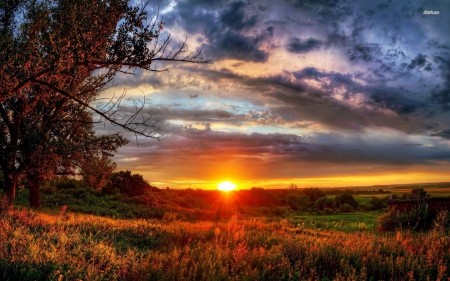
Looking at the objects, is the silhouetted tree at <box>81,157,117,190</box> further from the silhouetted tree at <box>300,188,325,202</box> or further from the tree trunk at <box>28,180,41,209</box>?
the silhouetted tree at <box>300,188,325,202</box>

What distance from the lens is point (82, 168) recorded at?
2455 cm

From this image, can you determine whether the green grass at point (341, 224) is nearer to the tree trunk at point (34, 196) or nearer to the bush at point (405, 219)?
the bush at point (405, 219)

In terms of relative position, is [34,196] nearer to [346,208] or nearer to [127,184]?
[127,184]

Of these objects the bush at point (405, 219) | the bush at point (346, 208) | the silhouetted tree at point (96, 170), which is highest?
the silhouetted tree at point (96, 170)

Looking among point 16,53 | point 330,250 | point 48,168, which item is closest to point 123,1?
point 16,53

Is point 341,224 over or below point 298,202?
over

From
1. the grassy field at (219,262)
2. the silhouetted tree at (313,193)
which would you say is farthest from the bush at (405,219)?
the silhouetted tree at (313,193)

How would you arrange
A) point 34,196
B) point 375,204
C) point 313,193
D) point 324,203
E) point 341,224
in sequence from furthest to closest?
point 313,193 → point 324,203 → point 375,204 → point 34,196 → point 341,224

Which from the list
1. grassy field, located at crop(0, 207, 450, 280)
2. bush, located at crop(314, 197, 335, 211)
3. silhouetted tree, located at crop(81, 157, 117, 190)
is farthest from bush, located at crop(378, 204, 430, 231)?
bush, located at crop(314, 197, 335, 211)

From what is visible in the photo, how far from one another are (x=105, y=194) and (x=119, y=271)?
113 feet

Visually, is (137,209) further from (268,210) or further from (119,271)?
(119,271)

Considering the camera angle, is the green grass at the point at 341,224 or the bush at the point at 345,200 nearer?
the green grass at the point at 341,224

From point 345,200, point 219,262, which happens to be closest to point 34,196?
point 219,262

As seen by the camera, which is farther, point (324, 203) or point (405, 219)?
point (324, 203)
